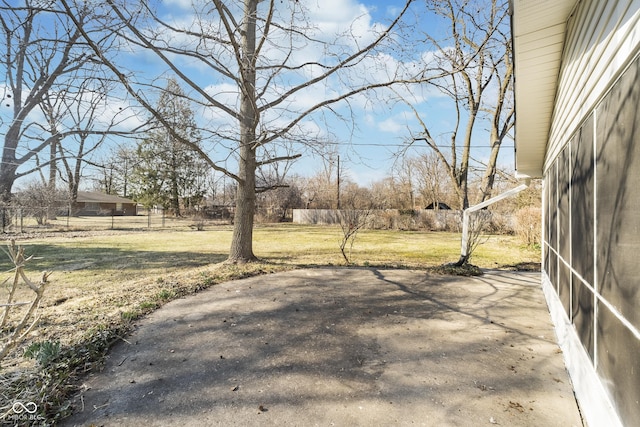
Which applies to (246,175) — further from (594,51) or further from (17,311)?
(594,51)

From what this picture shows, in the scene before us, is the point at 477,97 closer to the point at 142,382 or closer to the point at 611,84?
the point at 611,84

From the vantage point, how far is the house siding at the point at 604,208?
1654mm

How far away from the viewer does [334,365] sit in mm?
3146

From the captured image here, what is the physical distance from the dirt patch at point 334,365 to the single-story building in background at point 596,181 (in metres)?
0.51

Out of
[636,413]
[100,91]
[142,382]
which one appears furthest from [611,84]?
[100,91]

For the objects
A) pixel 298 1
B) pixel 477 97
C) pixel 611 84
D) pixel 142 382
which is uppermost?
pixel 477 97

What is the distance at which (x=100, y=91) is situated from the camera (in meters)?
4.56

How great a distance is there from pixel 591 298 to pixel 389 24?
19.8ft

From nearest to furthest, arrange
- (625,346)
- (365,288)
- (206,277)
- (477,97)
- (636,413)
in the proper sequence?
(636,413) < (625,346) < (365,288) < (206,277) < (477,97)

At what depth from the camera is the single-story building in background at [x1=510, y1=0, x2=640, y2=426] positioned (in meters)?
1.67
